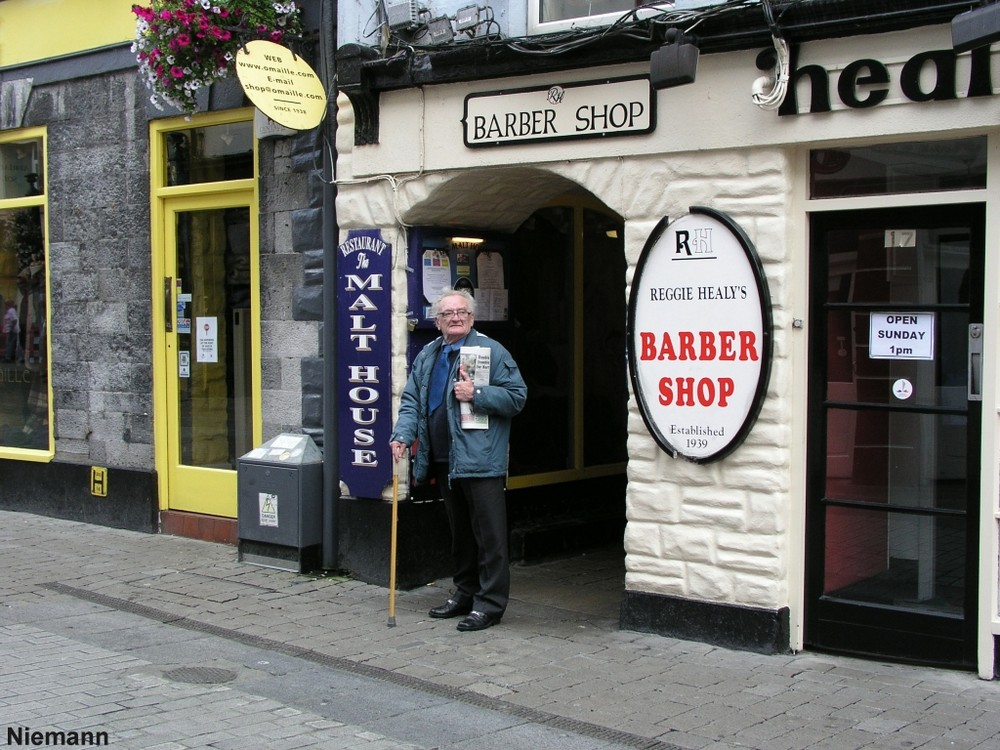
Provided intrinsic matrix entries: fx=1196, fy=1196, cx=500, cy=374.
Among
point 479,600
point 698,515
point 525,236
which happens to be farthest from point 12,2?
point 698,515

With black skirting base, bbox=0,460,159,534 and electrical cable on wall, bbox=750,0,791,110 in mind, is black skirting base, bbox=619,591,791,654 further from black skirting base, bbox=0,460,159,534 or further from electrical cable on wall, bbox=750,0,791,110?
black skirting base, bbox=0,460,159,534

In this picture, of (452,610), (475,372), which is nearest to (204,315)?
(475,372)

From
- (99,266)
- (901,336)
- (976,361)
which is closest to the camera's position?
(976,361)

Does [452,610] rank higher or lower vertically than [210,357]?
lower

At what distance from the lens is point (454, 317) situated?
687 cm

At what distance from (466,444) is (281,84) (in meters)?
2.75

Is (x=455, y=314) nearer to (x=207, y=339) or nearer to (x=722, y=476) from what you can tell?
(x=722, y=476)

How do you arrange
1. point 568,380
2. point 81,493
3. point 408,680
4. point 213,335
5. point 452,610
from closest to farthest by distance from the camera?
point 408,680, point 452,610, point 568,380, point 213,335, point 81,493

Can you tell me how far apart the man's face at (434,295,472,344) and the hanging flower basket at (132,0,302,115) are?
260cm

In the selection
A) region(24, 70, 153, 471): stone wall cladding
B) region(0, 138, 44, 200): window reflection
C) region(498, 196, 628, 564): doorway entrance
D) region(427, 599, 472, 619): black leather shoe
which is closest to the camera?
region(427, 599, 472, 619): black leather shoe

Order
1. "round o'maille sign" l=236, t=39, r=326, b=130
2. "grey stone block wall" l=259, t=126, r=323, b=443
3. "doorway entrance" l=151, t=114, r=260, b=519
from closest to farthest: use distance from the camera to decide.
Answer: "round o'maille sign" l=236, t=39, r=326, b=130, "grey stone block wall" l=259, t=126, r=323, b=443, "doorway entrance" l=151, t=114, r=260, b=519

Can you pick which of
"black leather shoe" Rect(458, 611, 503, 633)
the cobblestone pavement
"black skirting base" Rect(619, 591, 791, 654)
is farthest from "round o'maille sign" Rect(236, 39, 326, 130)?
"black skirting base" Rect(619, 591, 791, 654)

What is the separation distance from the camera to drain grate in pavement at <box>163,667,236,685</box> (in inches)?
231

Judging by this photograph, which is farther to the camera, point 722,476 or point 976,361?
point 722,476
